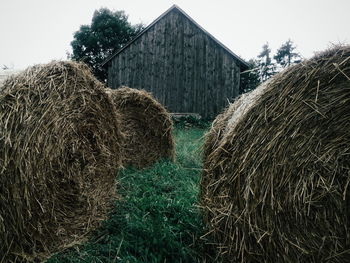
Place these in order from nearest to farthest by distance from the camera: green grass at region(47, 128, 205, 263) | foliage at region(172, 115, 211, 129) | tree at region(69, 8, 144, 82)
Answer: green grass at region(47, 128, 205, 263), foliage at region(172, 115, 211, 129), tree at region(69, 8, 144, 82)

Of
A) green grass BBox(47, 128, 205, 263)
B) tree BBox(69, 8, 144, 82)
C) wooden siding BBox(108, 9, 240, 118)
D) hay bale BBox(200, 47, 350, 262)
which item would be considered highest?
tree BBox(69, 8, 144, 82)

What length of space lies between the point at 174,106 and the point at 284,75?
12.0 meters

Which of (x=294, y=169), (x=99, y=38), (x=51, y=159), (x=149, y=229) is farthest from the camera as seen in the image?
(x=99, y=38)

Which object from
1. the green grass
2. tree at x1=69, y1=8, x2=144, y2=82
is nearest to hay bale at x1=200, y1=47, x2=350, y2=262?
the green grass

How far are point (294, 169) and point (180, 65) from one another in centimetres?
1238

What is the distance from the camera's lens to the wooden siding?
14.0m

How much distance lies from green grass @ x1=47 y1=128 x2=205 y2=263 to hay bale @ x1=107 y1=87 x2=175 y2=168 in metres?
1.49

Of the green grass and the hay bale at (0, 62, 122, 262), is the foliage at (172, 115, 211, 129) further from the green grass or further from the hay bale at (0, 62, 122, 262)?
the hay bale at (0, 62, 122, 262)

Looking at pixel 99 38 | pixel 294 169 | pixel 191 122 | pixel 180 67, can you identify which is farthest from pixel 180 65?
pixel 99 38

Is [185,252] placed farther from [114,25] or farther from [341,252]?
[114,25]

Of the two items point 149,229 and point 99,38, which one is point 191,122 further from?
point 99,38

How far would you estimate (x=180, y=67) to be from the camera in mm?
14078

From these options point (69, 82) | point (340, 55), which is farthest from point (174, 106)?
point (340, 55)

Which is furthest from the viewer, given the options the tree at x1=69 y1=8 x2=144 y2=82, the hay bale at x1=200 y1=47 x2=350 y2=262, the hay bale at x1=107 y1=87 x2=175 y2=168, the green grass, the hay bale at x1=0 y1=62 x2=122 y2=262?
the tree at x1=69 y1=8 x2=144 y2=82
